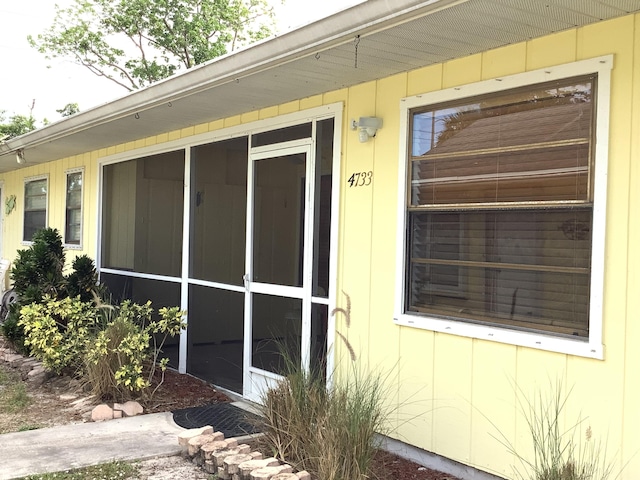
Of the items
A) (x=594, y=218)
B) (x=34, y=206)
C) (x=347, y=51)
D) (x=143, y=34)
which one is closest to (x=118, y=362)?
(x=347, y=51)

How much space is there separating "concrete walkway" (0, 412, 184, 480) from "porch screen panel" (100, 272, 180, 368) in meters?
1.66

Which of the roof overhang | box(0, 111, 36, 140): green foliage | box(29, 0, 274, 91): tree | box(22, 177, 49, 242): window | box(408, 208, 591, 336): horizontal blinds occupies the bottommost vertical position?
box(408, 208, 591, 336): horizontal blinds

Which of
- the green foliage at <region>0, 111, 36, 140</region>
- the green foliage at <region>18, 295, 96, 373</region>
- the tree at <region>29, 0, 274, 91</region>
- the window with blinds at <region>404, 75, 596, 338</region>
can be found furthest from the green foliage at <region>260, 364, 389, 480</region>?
the green foliage at <region>0, 111, 36, 140</region>

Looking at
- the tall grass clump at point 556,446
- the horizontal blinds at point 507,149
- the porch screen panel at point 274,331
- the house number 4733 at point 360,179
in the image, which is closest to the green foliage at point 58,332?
the porch screen panel at point 274,331

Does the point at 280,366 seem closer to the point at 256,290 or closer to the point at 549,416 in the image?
the point at 256,290

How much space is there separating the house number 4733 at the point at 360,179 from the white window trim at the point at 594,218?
529 mm

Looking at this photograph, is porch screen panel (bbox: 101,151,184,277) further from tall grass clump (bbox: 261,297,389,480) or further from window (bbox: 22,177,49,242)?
tall grass clump (bbox: 261,297,389,480)

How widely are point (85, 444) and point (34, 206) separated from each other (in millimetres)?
6621

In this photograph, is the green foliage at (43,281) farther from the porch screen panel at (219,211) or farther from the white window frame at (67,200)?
the porch screen panel at (219,211)

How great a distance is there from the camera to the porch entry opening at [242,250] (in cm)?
420

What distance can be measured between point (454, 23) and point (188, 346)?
13.4 feet

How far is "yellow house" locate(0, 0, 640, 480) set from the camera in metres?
2.58

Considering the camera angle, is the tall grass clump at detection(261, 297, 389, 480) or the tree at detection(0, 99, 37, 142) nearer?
the tall grass clump at detection(261, 297, 389, 480)

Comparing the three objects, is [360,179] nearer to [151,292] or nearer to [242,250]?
[242,250]
